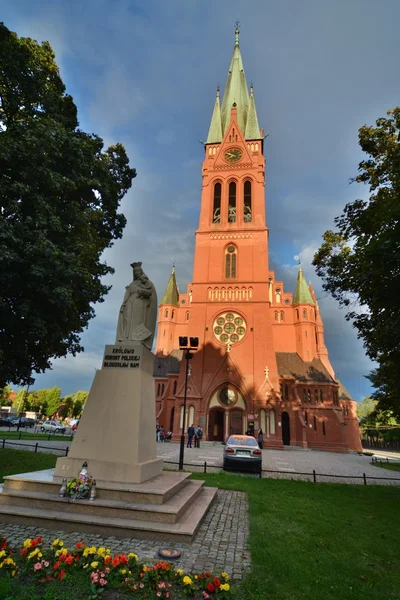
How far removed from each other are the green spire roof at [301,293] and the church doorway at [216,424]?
17105mm

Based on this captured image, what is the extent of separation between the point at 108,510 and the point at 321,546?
3584 mm

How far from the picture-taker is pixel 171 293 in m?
47.4

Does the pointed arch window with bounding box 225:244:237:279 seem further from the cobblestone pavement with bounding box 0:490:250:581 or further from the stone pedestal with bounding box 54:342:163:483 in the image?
the cobblestone pavement with bounding box 0:490:250:581

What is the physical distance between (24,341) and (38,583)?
9036 millimetres

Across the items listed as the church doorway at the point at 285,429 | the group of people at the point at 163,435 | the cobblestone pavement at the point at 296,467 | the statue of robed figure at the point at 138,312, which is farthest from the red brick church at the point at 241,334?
the statue of robed figure at the point at 138,312

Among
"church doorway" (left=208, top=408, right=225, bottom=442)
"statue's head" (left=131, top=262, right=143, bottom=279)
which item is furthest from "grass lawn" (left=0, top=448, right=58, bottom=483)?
"church doorway" (left=208, top=408, right=225, bottom=442)

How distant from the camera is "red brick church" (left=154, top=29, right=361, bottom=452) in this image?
33.0m

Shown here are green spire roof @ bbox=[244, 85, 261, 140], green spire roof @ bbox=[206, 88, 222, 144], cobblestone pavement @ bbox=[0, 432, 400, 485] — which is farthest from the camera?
green spire roof @ bbox=[206, 88, 222, 144]

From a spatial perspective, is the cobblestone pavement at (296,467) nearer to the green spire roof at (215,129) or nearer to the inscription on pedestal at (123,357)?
the inscription on pedestal at (123,357)

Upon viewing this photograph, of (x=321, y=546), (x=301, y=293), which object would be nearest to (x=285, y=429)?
(x=301, y=293)

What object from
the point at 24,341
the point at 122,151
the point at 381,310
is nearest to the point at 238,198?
the point at 122,151

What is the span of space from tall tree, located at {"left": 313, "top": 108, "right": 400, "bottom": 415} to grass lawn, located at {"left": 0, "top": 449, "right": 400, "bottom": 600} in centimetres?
499

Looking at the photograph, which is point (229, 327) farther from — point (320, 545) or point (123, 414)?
point (320, 545)

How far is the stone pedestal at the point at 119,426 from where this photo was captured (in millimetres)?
6961
